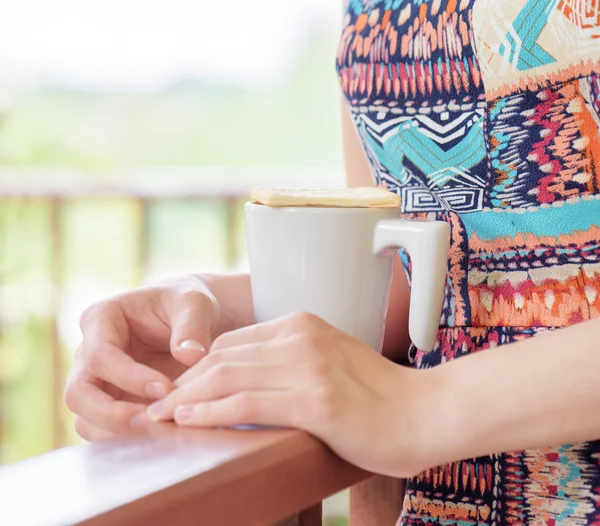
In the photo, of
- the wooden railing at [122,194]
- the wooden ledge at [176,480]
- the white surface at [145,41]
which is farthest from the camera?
the white surface at [145,41]

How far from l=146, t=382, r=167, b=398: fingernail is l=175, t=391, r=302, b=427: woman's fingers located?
48mm

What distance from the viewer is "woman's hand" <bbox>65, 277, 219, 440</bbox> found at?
48 cm

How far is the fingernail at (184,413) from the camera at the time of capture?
438mm

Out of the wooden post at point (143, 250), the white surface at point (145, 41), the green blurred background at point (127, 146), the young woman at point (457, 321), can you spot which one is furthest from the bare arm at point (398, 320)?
the white surface at point (145, 41)

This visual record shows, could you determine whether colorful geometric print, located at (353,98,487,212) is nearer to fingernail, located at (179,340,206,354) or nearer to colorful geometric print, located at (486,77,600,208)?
colorful geometric print, located at (486,77,600,208)

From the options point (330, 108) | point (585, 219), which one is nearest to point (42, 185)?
point (585, 219)

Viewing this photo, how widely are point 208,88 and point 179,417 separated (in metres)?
3.92

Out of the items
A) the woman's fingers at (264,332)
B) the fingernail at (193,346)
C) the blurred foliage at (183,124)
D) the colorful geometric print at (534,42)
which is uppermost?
Answer: the blurred foliage at (183,124)

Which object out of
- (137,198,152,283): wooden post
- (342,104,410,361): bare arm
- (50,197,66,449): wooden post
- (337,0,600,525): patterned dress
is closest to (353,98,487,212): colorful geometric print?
(337,0,600,525): patterned dress

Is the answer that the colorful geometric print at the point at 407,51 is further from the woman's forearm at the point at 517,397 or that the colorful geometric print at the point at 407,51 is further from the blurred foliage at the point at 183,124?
the blurred foliage at the point at 183,124

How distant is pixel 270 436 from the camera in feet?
1.35

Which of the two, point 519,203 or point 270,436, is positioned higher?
point 519,203

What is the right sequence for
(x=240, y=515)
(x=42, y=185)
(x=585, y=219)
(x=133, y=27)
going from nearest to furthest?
(x=240, y=515) < (x=585, y=219) < (x=42, y=185) < (x=133, y=27)

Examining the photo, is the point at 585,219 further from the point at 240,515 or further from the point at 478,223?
the point at 240,515
